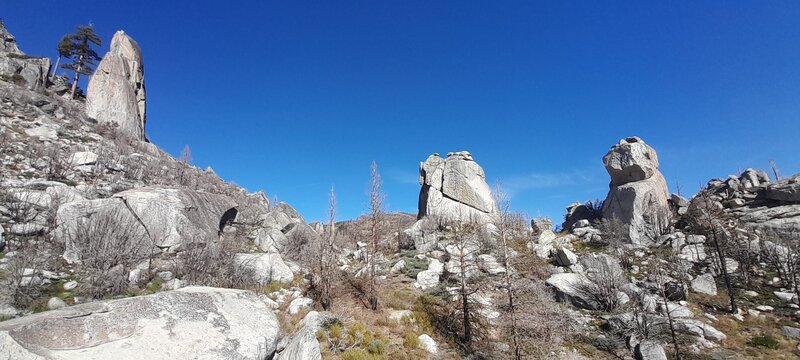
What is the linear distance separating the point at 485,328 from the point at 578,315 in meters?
5.75

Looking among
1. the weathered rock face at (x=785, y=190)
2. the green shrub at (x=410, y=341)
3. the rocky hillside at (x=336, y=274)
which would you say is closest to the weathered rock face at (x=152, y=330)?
the rocky hillside at (x=336, y=274)

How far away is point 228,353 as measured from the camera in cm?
548

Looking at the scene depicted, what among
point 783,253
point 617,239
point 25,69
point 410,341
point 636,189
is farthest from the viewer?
point 25,69

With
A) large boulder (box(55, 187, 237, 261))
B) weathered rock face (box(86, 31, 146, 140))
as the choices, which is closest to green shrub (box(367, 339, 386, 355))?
large boulder (box(55, 187, 237, 261))

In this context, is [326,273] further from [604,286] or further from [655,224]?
[655,224]

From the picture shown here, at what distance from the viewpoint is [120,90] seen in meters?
38.4

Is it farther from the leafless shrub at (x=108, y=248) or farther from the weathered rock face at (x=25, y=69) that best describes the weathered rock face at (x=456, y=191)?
the weathered rock face at (x=25, y=69)

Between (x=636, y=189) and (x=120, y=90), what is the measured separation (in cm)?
5669

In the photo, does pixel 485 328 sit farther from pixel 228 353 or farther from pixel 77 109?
pixel 77 109

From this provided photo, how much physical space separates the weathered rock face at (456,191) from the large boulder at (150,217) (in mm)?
25410

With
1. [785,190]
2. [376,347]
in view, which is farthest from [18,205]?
[785,190]

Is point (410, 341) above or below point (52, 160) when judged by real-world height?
below

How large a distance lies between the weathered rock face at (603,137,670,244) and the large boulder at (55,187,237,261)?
34925mm

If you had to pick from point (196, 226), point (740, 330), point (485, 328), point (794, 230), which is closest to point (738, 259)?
point (794, 230)
